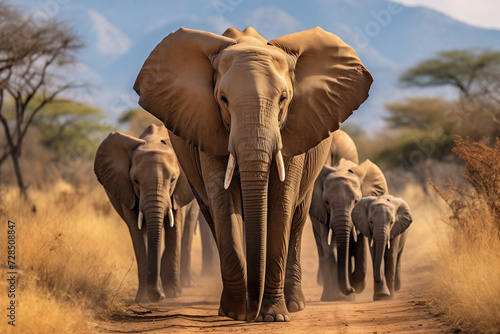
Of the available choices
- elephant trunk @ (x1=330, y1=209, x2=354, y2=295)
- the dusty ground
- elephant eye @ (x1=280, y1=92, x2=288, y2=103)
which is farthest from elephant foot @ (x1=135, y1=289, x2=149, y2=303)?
elephant eye @ (x1=280, y1=92, x2=288, y2=103)

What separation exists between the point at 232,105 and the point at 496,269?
2584mm

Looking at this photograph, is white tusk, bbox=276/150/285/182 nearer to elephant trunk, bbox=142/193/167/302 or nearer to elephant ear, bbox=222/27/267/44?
elephant ear, bbox=222/27/267/44

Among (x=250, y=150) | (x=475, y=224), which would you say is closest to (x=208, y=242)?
(x=475, y=224)

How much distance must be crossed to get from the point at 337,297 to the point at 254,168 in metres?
3.90

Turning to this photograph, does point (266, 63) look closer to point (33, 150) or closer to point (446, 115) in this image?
point (446, 115)

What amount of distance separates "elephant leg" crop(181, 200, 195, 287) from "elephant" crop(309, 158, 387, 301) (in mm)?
2058

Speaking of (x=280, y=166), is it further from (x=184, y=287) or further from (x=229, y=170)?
(x=184, y=287)

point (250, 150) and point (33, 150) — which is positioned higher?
point (250, 150)

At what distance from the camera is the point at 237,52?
5773 mm

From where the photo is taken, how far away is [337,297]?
8898 millimetres

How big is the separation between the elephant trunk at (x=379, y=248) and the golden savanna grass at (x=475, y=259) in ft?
2.35

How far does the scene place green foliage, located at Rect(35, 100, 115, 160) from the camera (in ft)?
109

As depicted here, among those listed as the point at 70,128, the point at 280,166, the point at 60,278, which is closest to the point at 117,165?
the point at 60,278

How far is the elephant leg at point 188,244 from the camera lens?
1095 cm
